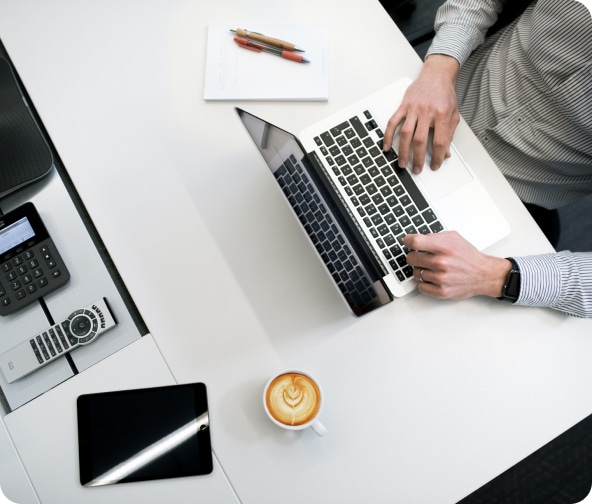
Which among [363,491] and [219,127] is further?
[219,127]

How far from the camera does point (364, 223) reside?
74cm

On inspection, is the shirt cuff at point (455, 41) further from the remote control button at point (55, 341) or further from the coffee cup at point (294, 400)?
the remote control button at point (55, 341)

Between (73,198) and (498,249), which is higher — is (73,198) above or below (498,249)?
above

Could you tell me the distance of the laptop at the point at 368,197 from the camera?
2.24 ft

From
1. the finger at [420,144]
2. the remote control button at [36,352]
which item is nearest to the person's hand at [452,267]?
the finger at [420,144]

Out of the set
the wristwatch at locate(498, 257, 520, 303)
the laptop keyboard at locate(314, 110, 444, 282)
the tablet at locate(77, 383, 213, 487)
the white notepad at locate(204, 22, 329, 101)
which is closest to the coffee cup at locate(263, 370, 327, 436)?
the tablet at locate(77, 383, 213, 487)

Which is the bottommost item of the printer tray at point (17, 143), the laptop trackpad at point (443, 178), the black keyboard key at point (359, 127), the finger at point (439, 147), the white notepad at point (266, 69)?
the laptop trackpad at point (443, 178)

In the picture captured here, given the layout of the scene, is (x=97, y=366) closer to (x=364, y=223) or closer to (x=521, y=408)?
(x=364, y=223)

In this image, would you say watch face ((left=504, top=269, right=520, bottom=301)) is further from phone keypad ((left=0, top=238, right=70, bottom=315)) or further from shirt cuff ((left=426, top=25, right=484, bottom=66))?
phone keypad ((left=0, top=238, right=70, bottom=315))

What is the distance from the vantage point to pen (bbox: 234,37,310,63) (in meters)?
0.83

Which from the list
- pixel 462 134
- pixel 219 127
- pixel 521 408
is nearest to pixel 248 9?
pixel 219 127

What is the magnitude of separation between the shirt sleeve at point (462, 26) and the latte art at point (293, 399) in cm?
64

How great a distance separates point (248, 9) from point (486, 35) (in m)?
0.52

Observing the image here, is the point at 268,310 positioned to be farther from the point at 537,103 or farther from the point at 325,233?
the point at 537,103
